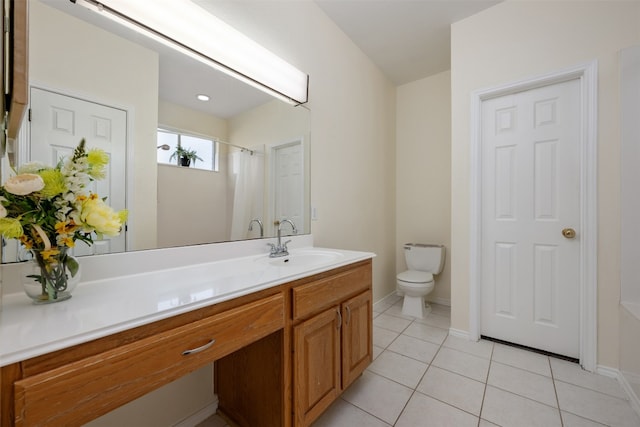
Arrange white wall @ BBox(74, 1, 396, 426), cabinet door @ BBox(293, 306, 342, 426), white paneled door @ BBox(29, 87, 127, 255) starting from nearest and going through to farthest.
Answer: white paneled door @ BBox(29, 87, 127, 255)
cabinet door @ BBox(293, 306, 342, 426)
white wall @ BBox(74, 1, 396, 426)

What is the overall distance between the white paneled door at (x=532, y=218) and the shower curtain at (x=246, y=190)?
1839 millimetres

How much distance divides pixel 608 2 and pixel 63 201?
3.06m

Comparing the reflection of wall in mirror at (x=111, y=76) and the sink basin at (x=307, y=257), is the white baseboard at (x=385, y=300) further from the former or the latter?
the reflection of wall in mirror at (x=111, y=76)

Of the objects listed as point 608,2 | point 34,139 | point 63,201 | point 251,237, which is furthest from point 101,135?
point 608,2

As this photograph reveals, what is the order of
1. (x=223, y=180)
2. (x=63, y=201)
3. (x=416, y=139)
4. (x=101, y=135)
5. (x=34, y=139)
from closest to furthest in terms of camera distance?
(x=63, y=201) < (x=34, y=139) < (x=101, y=135) < (x=223, y=180) < (x=416, y=139)

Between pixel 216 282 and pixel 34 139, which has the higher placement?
pixel 34 139

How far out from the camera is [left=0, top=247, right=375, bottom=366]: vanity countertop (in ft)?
1.85

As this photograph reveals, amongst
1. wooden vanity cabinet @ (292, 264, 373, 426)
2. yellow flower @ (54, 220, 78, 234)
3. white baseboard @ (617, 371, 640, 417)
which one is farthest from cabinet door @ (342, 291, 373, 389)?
white baseboard @ (617, 371, 640, 417)

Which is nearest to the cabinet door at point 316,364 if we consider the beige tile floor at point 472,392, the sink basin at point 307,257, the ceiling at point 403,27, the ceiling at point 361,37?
the beige tile floor at point 472,392

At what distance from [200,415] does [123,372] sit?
940 mm

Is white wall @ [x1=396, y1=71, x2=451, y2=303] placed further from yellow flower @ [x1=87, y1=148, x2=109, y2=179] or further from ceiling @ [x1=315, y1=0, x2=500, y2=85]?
yellow flower @ [x1=87, y1=148, x2=109, y2=179]

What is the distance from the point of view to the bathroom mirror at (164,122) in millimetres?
963

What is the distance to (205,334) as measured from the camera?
2.66ft

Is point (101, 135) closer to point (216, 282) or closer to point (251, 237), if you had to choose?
point (216, 282)
